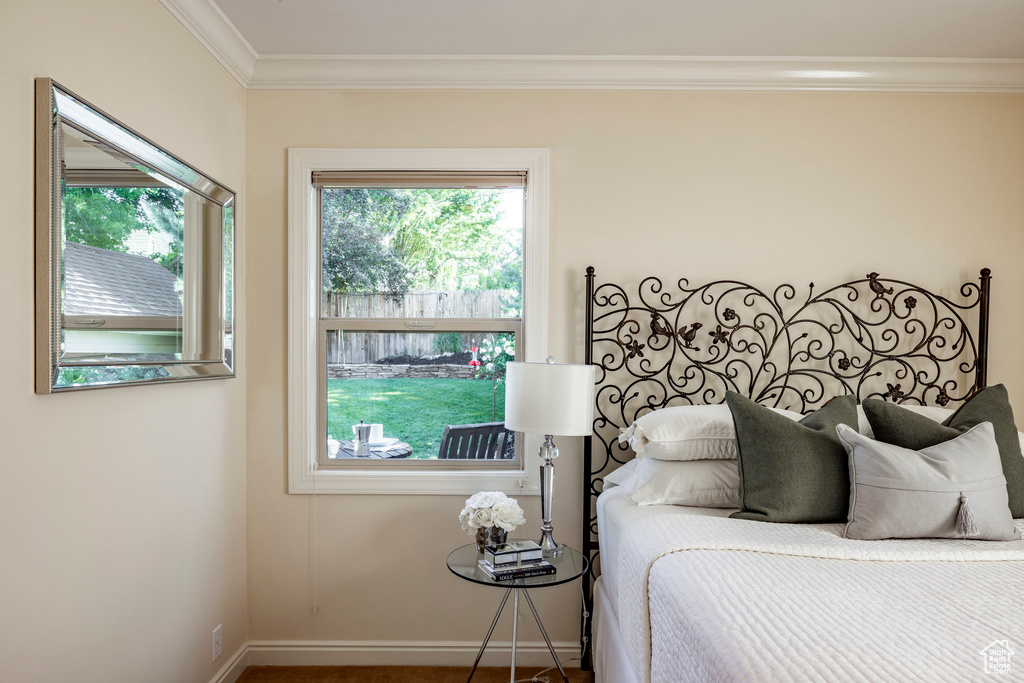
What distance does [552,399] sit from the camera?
221cm

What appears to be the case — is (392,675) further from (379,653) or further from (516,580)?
(516,580)

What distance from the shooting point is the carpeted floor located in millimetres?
2553

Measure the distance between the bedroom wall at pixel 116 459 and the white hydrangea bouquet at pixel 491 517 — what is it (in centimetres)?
98

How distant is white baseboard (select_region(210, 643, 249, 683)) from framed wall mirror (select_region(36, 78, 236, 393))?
116cm

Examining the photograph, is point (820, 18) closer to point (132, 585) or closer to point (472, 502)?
point (472, 502)

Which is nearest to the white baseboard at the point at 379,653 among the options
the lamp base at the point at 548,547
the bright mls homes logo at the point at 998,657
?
the lamp base at the point at 548,547

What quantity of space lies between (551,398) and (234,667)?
1704mm

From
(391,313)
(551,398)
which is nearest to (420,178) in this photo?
(391,313)

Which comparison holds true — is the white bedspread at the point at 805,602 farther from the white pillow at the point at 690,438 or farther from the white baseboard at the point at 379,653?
the white baseboard at the point at 379,653

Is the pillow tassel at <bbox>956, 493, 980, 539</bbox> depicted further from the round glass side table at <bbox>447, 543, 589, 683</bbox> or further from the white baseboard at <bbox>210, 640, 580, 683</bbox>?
A: the white baseboard at <bbox>210, 640, 580, 683</bbox>

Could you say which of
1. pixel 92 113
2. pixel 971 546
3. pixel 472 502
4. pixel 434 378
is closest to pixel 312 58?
pixel 92 113

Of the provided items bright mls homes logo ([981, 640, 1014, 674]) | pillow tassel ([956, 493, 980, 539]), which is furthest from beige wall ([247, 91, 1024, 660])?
bright mls homes logo ([981, 640, 1014, 674])

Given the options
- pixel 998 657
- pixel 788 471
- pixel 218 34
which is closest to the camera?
pixel 998 657

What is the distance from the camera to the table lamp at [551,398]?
221cm
